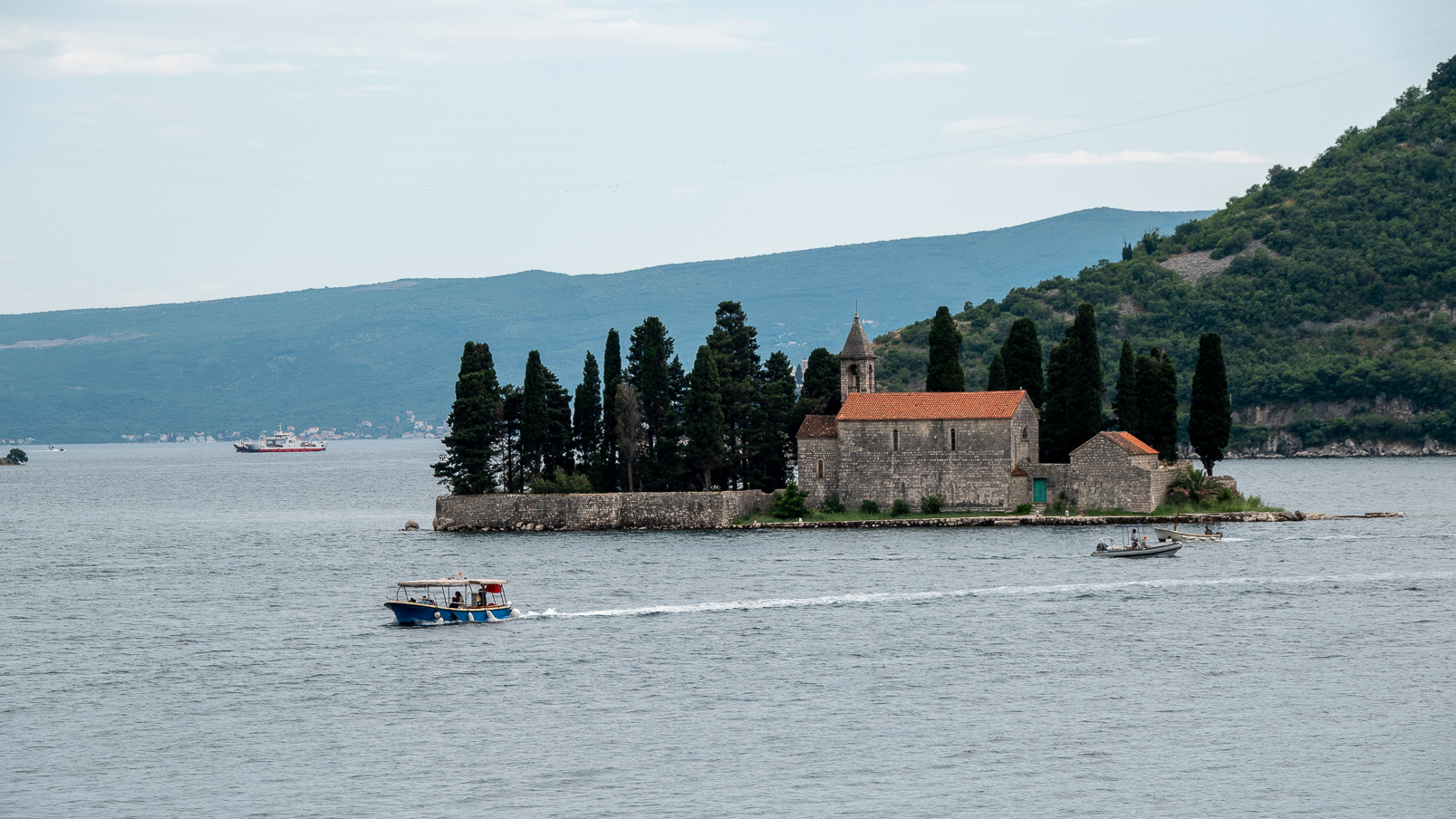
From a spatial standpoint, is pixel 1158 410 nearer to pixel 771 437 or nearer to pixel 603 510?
pixel 771 437

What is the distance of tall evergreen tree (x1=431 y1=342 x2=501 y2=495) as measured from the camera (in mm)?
83250

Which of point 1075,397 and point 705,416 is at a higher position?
point 1075,397

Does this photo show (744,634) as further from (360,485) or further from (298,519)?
(360,485)

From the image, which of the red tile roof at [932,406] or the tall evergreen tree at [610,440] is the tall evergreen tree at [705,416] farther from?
the red tile roof at [932,406]

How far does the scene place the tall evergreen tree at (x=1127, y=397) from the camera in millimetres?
82875

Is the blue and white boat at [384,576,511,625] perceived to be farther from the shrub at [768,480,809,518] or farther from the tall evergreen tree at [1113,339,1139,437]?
the tall evergreen tree at [1113,339,1139,437]

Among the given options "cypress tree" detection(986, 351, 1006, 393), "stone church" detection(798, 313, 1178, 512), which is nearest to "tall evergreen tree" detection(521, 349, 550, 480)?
"stone church" detection(798, 313, 1178, 512)

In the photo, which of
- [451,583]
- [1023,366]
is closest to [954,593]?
[451,583]

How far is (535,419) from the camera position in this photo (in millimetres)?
85188

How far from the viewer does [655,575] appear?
217ft

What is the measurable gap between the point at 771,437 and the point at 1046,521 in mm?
15976

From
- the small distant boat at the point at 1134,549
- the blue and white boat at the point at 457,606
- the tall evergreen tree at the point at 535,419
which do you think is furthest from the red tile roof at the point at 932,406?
the blue and white boat at the point at 457,606

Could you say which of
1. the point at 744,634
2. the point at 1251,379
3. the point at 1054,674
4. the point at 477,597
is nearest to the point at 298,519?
the point at 477,597

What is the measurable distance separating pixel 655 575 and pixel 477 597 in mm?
12359
